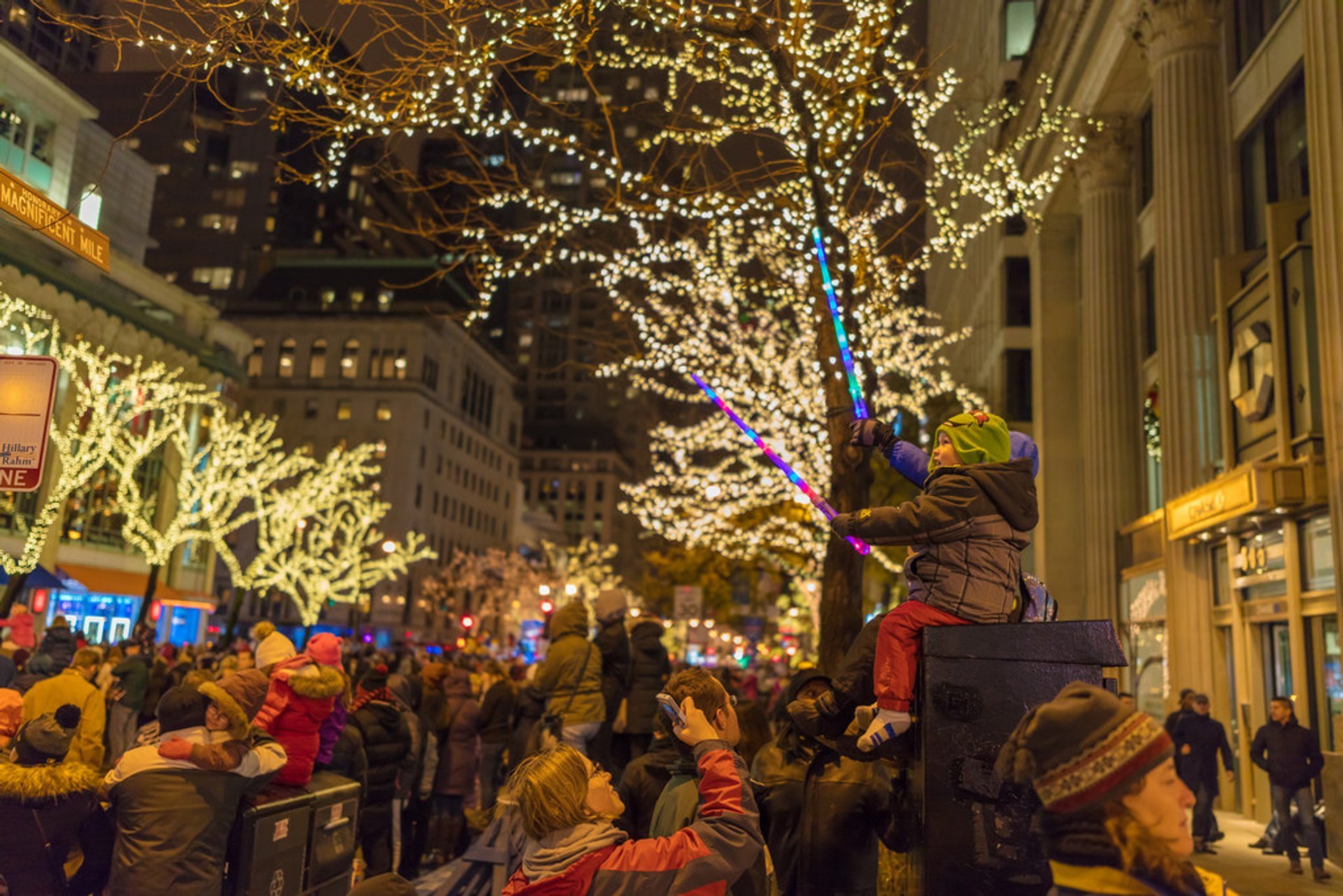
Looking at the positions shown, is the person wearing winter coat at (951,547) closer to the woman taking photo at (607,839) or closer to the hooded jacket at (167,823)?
the woman taking photo at (607,839)

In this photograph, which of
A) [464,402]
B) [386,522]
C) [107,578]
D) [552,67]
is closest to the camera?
[552,67]

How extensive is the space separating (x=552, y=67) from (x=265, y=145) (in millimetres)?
114778

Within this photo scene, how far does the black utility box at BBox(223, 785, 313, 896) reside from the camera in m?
6.04

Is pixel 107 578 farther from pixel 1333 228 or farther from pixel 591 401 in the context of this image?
pixel 591 401

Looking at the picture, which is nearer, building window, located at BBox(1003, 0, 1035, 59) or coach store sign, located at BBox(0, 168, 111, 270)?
coach store sign, located at BBox(0, 168, 111, 270)

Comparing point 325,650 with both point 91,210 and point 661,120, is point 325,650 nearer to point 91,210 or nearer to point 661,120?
point 661,120

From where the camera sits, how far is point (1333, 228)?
13.5 meters

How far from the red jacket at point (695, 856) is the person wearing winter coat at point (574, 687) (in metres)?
5.46

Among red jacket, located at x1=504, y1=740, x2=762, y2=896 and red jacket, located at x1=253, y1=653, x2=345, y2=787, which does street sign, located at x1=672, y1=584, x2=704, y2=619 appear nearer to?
red jacket, located at x1=253, y1=653, x2=345, y2=787

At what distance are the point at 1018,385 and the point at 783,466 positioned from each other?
30.4 meters

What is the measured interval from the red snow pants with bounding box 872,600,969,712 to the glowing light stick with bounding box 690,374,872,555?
1.25ft

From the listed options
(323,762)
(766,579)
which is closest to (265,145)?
(766,579)

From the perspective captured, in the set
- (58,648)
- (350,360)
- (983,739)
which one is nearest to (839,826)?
(983,739)

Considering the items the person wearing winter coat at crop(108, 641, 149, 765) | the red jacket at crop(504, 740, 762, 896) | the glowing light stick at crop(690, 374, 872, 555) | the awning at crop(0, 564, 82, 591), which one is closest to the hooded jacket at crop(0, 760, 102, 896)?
the red jacket at crop(504, 740, 762, 896)
